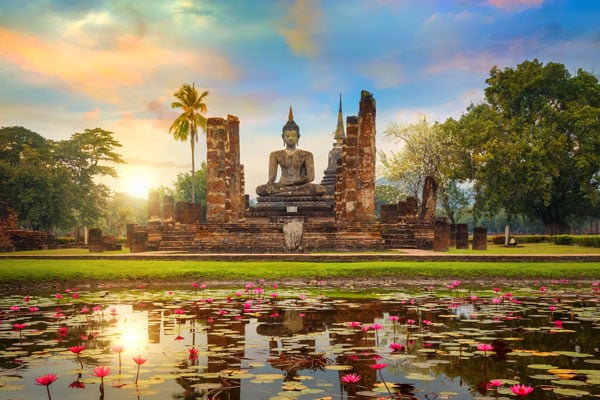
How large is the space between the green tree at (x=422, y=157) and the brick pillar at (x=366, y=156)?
19.4m

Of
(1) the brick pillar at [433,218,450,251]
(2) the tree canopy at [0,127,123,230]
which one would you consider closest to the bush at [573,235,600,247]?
(1) the brick pillar at [433,218,450,251]

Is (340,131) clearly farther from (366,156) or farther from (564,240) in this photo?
(366,156)

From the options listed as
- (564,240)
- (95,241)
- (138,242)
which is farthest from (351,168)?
(564,240)

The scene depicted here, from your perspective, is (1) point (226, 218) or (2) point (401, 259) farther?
(1) point (226, 218)

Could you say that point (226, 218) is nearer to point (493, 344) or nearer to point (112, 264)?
point (112, 264)

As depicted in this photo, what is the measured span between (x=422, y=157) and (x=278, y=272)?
110 ft

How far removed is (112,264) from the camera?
14.9 metres

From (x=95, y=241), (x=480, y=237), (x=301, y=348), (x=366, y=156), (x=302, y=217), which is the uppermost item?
(x=366, y=156)

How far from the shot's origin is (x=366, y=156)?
933 inches

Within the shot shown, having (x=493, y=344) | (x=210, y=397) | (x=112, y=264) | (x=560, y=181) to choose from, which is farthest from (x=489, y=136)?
(x=210, y=397)

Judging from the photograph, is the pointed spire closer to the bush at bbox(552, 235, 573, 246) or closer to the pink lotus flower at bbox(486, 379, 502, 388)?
the bush at bbox(552, 235, 573, 246)

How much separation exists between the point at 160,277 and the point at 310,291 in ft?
12.7

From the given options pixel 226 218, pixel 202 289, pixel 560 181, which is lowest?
pixel 202 289

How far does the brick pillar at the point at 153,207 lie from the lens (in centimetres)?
3098
